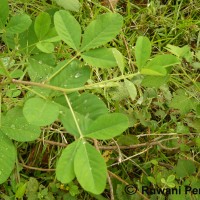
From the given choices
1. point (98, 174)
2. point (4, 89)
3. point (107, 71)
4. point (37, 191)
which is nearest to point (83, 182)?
point (98, 174)

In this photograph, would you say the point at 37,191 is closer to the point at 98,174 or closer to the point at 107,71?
the point at 107,71

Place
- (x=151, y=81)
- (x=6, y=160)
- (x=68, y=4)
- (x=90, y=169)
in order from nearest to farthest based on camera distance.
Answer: (x=90, y=169), (x=6, y=160), (x=151, y=81), (x=68, y=4)

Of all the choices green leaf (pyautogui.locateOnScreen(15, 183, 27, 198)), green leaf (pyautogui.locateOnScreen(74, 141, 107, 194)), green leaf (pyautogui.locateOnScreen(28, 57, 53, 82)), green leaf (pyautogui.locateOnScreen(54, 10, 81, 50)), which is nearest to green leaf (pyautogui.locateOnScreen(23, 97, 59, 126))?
green leaf (pyautogui.locateOnScreen(74, 141, 107, 194))

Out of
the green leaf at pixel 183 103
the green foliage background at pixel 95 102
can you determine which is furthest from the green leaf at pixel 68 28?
the green leaf at pixel 183 103

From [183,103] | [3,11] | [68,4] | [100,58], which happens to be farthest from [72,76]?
[68,4]

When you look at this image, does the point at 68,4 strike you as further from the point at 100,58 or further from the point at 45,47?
the point at 100,58
